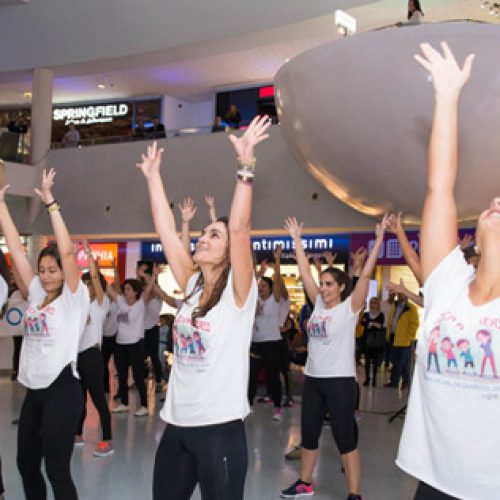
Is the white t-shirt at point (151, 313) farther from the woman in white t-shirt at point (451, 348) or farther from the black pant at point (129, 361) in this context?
the woman in white t-shirt at point (451, 348)

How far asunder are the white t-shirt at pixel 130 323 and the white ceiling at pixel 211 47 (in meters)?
5.38

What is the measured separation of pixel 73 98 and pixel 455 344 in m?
17.1

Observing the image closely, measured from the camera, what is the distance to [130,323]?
659cm

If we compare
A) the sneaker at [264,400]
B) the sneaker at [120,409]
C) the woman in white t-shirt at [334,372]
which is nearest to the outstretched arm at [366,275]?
the woman in white t-shirt at [334,372]

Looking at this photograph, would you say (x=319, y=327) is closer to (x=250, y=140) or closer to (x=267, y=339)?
(x=250, y=140)

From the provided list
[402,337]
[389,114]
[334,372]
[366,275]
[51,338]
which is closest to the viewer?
[51,338]

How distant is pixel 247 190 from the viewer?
217 centimetres

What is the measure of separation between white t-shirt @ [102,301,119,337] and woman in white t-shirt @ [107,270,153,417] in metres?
0.35

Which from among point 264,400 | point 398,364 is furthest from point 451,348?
point 398,364

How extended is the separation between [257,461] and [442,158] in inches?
143

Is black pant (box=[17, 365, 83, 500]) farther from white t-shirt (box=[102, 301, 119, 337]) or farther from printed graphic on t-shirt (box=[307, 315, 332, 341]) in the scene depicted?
white t-shirt (box=[102, 301, 119, 337])

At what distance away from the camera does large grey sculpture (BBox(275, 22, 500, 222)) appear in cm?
400

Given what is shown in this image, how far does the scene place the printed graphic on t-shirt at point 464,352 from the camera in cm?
A: 165

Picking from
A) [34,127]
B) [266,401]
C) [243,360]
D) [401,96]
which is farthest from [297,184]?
[243,360]
